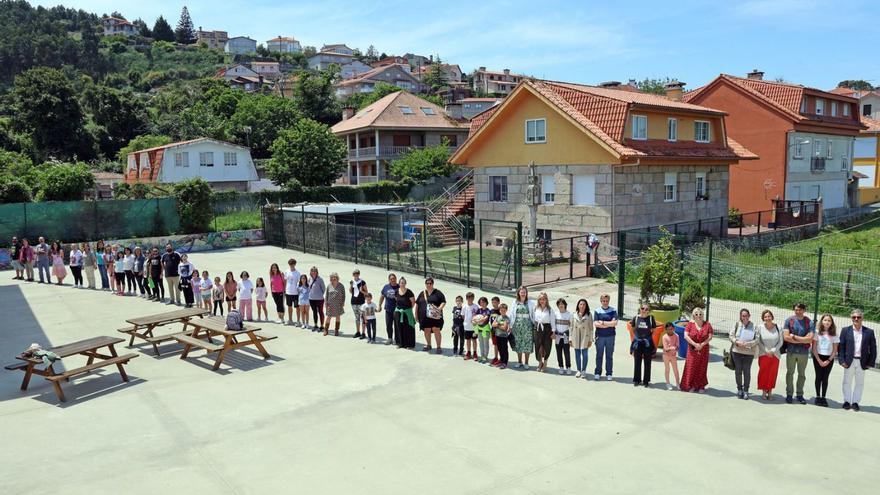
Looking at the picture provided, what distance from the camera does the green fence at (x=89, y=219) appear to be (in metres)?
27.7

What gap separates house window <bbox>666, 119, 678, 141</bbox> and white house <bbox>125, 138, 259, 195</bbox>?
32.9 meters

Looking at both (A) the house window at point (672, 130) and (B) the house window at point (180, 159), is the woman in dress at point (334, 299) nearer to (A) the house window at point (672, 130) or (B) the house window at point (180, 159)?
Result: (A) the house window at point (672, 130)

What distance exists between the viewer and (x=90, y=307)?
710 inches

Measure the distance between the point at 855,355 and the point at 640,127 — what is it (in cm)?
1940

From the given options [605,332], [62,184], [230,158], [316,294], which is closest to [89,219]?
[62,184]

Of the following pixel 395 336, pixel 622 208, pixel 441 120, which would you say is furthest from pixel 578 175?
pixel 441 120

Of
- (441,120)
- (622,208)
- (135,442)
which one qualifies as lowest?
(135,442)

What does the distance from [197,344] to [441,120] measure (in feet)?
171

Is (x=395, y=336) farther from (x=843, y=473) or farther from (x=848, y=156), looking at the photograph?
(x=848, y=156)

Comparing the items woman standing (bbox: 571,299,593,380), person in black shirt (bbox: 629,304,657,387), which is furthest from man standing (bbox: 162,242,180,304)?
person in black shirt (bbox: 629,304,657,387)

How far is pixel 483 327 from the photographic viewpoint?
1207cm

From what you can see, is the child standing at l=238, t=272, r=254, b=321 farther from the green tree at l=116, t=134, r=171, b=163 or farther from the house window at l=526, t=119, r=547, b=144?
the green tree at l=116, t=134, r=171, b=163

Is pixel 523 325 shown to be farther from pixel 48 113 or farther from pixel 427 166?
pixel 48 113

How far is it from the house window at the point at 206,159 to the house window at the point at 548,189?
30.5 meters
